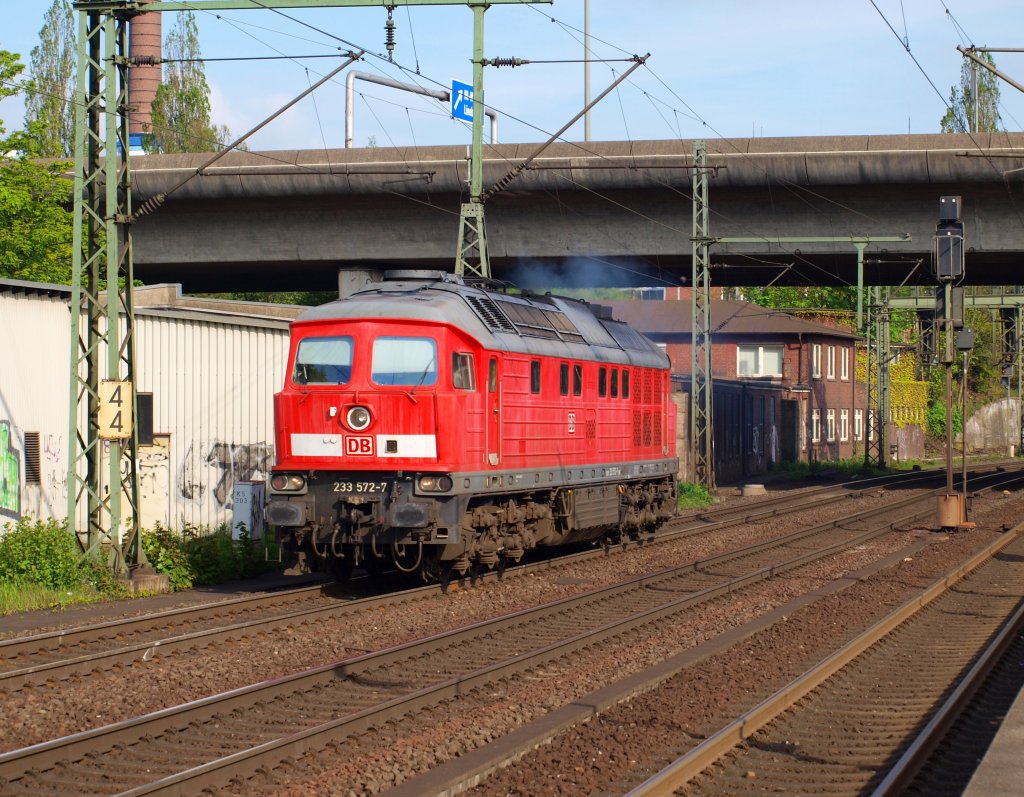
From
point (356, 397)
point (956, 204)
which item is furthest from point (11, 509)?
point (956, 204)

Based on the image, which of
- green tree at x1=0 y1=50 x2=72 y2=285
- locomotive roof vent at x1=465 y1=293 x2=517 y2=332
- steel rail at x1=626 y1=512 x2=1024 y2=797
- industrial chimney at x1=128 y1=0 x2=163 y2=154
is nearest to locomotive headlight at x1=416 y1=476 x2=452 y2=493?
locomotive roof vent at x1=465 y1=293 x2=517 y2=332

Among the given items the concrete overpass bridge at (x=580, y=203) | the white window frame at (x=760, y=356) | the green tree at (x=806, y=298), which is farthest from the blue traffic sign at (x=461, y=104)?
the green tree at (x=806, y=298)

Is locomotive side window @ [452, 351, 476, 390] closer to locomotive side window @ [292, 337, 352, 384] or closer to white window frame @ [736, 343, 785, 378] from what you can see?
locomotive side window @ [292, 337, 352, 384]

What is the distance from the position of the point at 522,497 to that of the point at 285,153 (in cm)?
1644

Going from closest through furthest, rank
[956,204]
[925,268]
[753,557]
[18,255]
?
1. [753,557]
2. [956,204]
3. [18,255]
4. [925,268]

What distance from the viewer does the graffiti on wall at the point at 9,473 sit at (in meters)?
18.5

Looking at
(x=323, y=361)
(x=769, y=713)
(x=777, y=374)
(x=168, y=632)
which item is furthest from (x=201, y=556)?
(x=777, y=374)

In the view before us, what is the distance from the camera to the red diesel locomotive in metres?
15.7

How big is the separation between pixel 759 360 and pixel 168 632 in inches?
2164

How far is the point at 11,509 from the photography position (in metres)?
18.5

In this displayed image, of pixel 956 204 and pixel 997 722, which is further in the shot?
pixel 956 204

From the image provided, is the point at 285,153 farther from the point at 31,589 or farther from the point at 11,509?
the point at 31,589

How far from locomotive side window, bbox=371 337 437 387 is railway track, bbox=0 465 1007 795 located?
3.22 metres

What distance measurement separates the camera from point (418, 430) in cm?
1577
